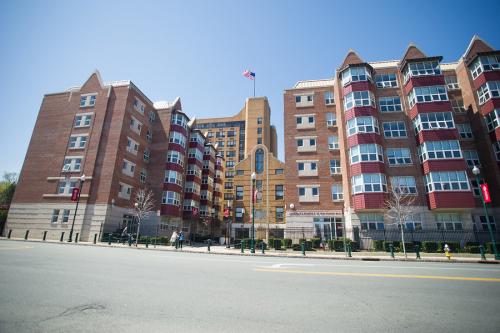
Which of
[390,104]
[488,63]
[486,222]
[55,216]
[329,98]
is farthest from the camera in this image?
[329,98]

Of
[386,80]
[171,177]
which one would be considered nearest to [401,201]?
[386,80]

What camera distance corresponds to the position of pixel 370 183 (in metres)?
28.0

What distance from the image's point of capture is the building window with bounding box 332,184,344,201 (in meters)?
32.3

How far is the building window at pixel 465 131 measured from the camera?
102ft

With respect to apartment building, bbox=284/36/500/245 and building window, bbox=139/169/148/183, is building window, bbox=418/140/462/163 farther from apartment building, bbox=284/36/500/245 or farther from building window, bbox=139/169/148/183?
building window, bbox=139/169/148/183

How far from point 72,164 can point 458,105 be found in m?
53.5

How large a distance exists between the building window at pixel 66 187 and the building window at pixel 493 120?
52.9 metres

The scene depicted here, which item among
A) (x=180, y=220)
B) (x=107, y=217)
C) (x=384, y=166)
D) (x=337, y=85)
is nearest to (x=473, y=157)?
(x=384, y=166)

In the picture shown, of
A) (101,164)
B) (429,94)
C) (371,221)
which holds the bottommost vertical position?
(371,221)

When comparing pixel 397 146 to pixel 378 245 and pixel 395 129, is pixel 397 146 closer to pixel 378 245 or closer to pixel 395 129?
pixel 395 129

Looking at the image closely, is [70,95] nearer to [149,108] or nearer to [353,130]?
[149,108]

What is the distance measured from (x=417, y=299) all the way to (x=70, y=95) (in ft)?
158

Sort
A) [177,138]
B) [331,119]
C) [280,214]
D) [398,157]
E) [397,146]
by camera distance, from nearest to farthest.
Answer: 1. [398,157]
2. [397,146]
3. [331,119]
4. [177,138]
5. [280,214]

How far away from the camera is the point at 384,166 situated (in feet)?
95.6
